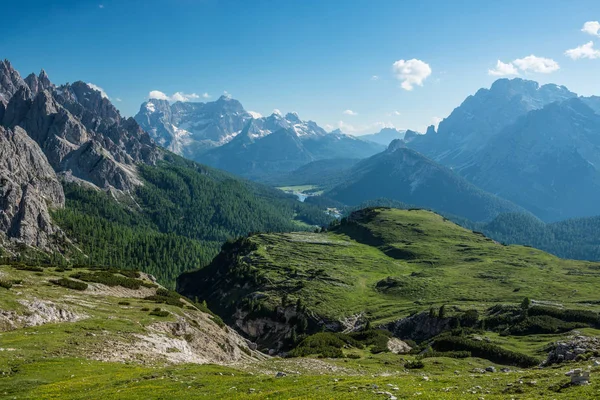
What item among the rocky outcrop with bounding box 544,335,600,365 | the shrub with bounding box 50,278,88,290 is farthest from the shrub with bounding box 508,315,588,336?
the shrub with bounding box 50,278,88,290

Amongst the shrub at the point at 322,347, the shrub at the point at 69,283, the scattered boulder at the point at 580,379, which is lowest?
the shrub at the point at 322,347

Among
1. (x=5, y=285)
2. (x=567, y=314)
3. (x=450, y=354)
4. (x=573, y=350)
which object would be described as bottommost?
(x=450, y=354)

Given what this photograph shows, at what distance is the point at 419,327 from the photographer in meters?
110

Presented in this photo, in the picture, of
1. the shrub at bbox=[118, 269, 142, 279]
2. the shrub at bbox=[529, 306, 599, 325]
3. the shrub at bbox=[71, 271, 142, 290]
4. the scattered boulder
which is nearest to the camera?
the scattered boulder

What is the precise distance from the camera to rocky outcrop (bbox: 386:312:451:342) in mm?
105488

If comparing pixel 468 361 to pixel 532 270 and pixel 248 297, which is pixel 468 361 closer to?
pixel 248 297

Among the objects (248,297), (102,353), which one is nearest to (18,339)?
(102,353)

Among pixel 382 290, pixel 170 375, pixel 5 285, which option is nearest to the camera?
pixel 170 375

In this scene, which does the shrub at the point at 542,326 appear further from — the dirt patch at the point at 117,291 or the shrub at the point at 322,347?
the dirt patch at the point at 117,291

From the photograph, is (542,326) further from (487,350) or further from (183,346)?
(183,346)

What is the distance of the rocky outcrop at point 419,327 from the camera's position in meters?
105

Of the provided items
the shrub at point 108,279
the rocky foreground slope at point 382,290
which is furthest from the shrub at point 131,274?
the rocky foreground slope at point 382,290

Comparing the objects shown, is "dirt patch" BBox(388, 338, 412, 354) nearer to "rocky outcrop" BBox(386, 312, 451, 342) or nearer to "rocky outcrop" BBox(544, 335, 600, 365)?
"rocky outcrop" BBox(386, 312, 451, 342)

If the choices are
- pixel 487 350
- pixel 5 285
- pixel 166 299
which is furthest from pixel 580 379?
pixel 166 299
